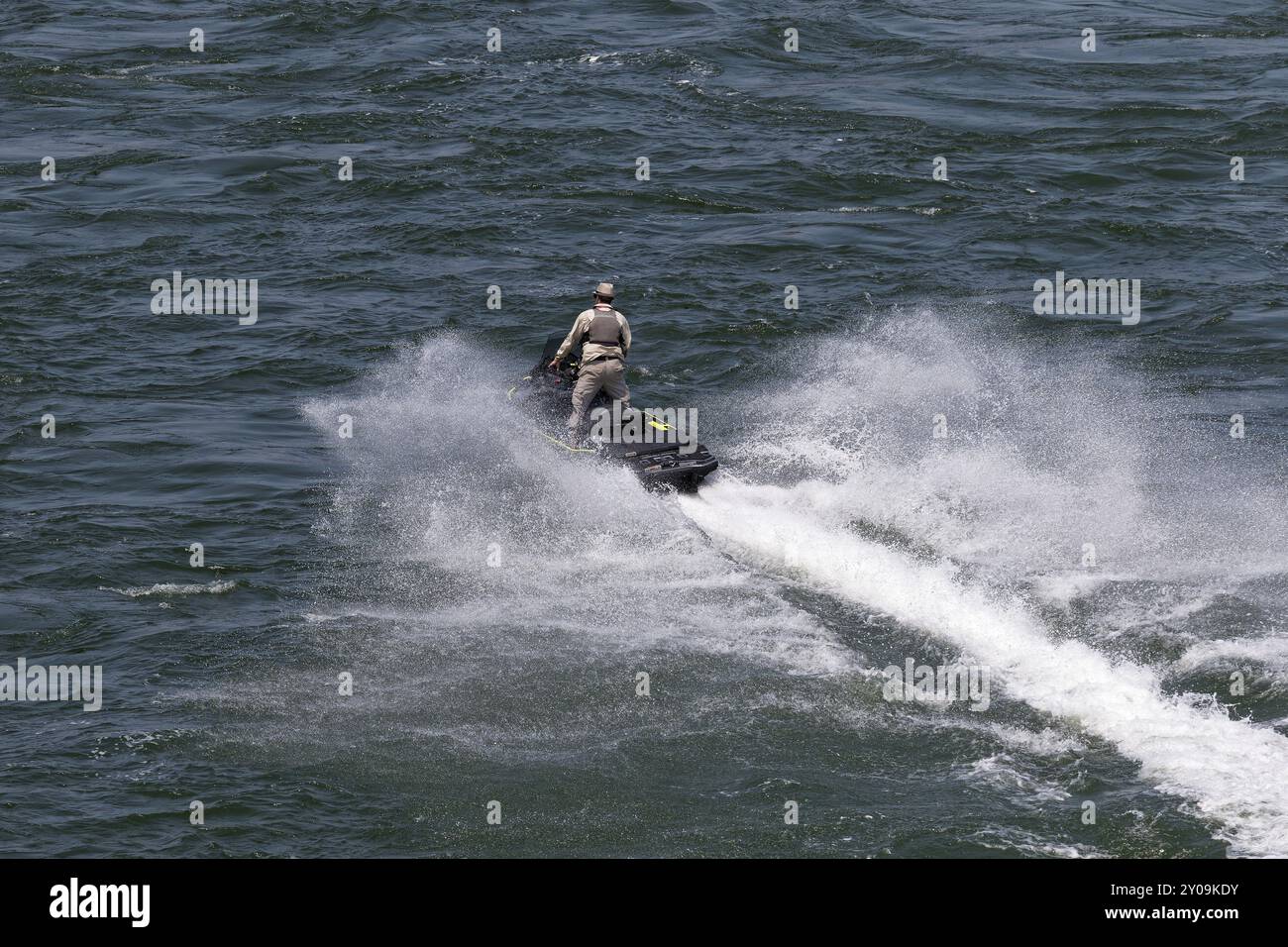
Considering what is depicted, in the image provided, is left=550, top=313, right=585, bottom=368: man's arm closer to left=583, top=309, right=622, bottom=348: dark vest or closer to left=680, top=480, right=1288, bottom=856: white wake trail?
left=583, top=309, right=622, bottom=348: dark vest

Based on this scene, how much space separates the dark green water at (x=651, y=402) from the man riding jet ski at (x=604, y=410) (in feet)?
1.37

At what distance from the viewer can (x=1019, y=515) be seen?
22047 mm

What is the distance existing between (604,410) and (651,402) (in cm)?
403

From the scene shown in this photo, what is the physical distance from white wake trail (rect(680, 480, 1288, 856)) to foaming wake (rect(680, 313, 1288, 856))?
2 centimetres

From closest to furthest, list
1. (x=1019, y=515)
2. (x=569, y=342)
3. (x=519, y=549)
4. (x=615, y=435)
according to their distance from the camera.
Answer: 1. (x=519, y=549)
2. (x=1019, y=515)
3. (x=615, y=435)
4. (x=569, y=342)

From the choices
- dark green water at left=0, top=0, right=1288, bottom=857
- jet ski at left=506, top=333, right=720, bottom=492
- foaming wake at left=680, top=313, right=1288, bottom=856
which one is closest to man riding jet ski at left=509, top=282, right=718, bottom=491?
jet ski at left=506, top=333, right=720, bottom=492

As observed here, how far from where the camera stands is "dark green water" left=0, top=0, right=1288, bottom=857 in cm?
1622

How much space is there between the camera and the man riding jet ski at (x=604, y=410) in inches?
856

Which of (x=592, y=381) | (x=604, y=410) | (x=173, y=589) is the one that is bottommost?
Result: (x=173, y=589)

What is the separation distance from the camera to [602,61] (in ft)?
140

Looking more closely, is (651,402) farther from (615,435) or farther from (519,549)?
(519,549)

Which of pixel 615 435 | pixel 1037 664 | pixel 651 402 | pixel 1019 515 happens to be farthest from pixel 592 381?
pixel 1037 664
